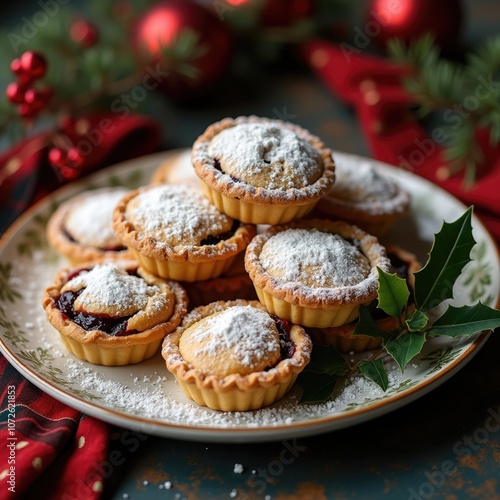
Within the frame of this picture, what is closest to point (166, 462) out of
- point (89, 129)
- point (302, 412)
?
point (302, 412)

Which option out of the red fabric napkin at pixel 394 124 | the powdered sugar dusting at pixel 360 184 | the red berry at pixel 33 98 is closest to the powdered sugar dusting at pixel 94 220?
the red berry at pixel 33 98

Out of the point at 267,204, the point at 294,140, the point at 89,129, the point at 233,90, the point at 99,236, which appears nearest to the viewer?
the point at 267,204

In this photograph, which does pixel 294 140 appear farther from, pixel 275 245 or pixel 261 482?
pixel 261 482
